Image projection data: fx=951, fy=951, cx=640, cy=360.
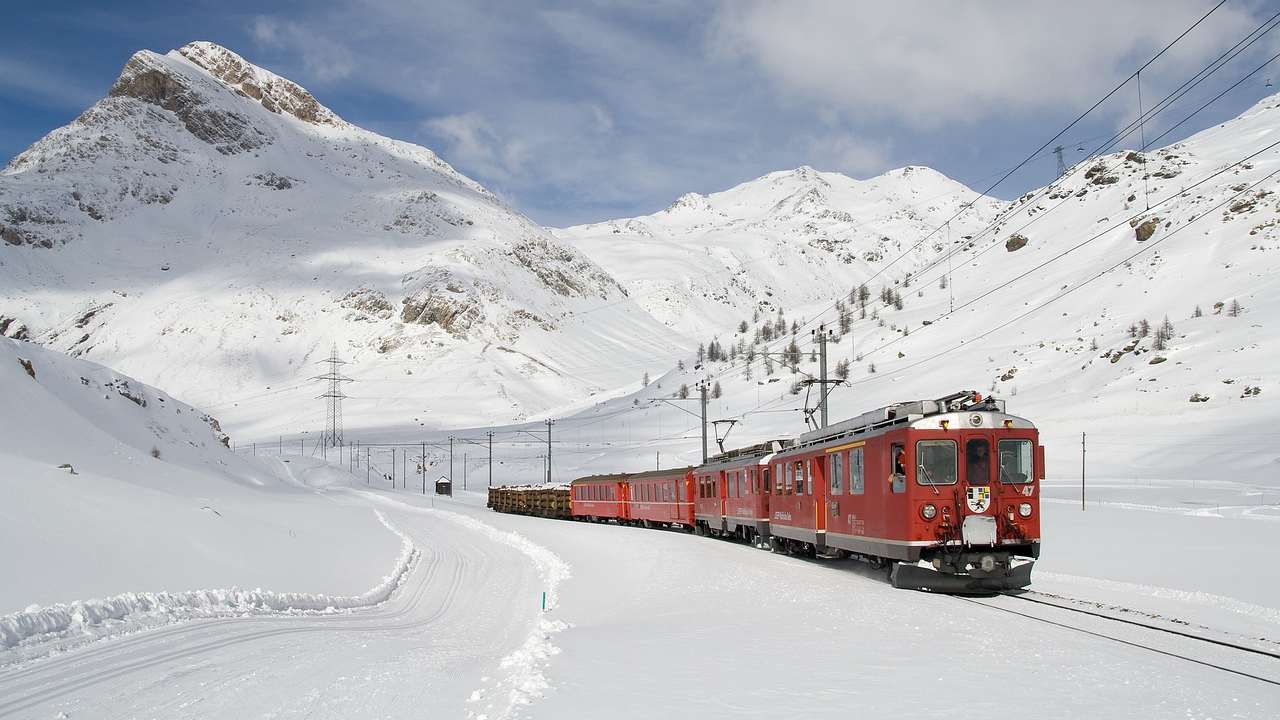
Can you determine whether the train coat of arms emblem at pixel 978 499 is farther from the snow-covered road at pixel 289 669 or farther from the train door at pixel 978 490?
the snow-covered road at pixel 289 669

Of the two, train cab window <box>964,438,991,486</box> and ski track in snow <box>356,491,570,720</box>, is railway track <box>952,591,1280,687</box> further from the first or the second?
ski track in snow <box>356,491,570,720</box>

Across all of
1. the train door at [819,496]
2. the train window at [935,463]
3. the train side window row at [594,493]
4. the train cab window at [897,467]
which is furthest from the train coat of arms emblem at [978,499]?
the train side window row at [594,493]

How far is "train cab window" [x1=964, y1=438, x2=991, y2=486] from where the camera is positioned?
18.2 m

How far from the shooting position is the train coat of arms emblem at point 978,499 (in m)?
18.0

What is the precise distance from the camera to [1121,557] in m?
23.0

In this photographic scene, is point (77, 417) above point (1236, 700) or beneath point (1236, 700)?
above

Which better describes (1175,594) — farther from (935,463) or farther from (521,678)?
(521,678)

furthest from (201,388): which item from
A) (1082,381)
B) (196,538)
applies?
(196,538)

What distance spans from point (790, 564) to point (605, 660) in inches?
552

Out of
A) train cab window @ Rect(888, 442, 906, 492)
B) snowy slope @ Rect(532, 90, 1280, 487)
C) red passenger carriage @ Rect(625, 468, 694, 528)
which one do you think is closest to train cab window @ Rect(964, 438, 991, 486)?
train cab window @ Rect(888, 442, 906, 492)

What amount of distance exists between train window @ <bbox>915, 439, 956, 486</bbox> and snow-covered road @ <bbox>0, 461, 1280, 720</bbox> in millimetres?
2212

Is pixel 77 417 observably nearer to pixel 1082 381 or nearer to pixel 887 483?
pixel 887 483

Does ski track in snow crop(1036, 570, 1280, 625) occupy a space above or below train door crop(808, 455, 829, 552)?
below

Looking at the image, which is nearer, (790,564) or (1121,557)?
(1121,557)
